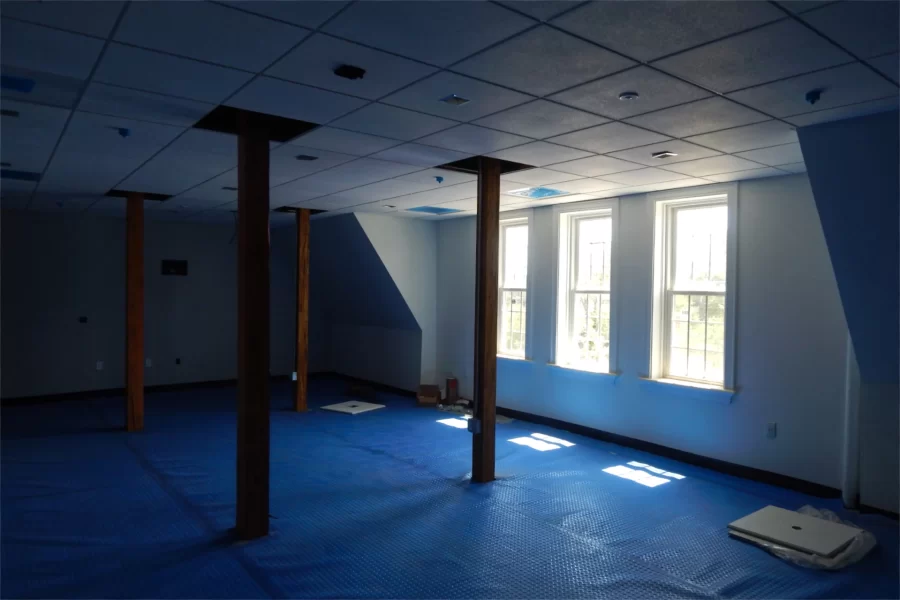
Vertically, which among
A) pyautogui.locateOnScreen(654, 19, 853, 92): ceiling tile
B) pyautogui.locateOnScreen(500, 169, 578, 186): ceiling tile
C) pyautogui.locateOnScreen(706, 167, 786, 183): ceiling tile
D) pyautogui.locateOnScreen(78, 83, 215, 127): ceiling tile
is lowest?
pyautogui.locateOnScreen(654, 19, 853, 92): ceiling tile

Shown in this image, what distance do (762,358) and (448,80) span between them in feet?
13.7

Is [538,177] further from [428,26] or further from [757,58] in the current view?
[428,26]

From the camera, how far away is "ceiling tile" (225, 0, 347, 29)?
2316 millimetres

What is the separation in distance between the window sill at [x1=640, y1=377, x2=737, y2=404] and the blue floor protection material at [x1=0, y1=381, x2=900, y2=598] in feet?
2.34

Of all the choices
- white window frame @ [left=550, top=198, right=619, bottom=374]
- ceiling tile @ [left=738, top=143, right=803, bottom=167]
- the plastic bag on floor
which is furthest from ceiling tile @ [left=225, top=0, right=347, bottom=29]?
white window frame @ [left=550, top=198, right=619, bottom=374]

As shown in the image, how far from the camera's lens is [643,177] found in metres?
5.62

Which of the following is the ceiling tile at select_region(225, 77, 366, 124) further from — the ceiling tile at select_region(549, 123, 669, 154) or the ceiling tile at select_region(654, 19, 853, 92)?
the ceiling tile at select_region(654, 19, 853, 92)

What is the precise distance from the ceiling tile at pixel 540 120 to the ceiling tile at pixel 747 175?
7.25 ft

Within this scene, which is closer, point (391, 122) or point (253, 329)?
point (391, 122)

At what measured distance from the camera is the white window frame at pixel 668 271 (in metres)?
5.80

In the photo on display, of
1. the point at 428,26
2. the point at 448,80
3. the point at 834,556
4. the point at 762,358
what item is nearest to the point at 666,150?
the point at 448,80

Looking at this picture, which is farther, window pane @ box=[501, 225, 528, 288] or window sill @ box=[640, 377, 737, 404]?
window pane @ box=[501, 225, 528, 288]

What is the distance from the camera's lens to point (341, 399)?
30.7 ft

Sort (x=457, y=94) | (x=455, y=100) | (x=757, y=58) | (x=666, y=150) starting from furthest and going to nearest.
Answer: (x=666, y=150) → (x=455, y=100) → (x=457, y=94) → (x=757, y=58)
